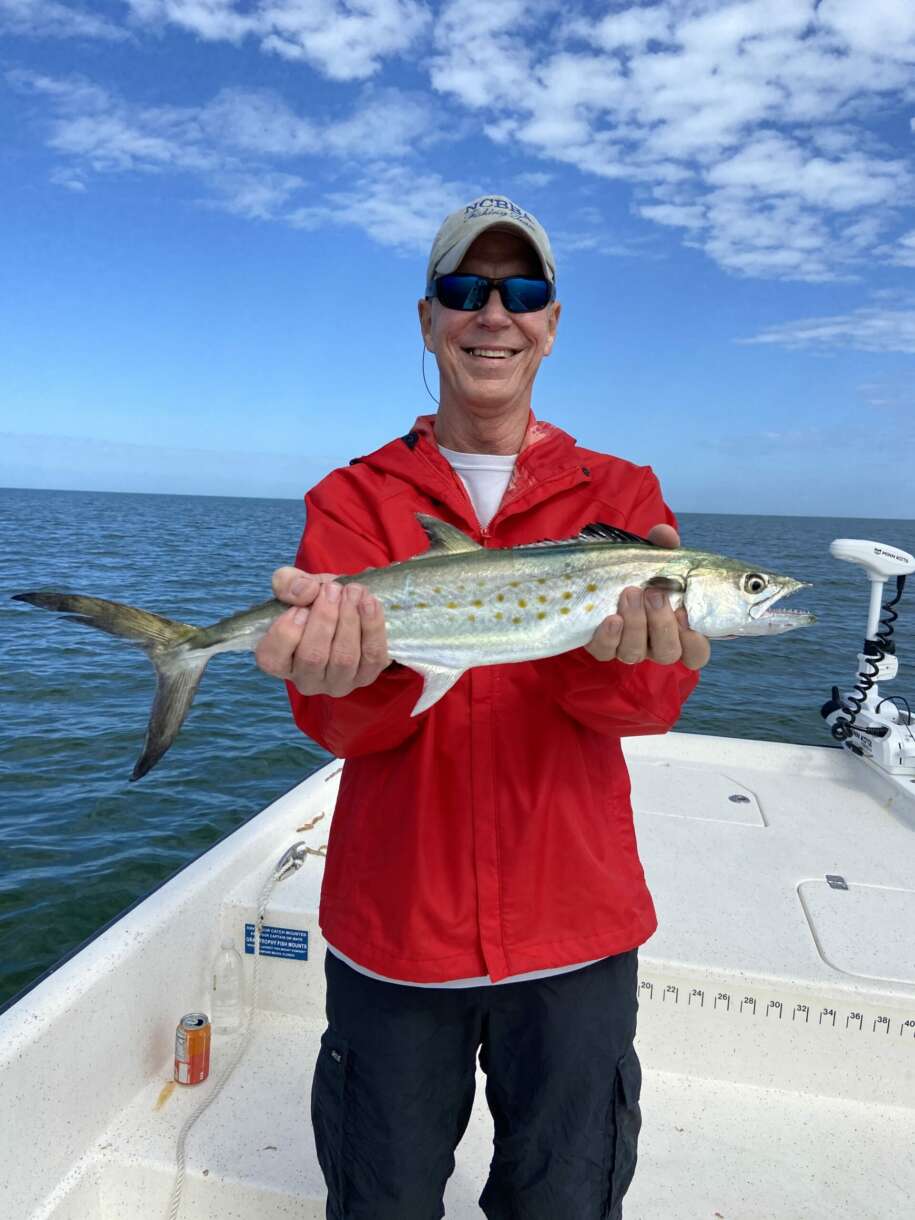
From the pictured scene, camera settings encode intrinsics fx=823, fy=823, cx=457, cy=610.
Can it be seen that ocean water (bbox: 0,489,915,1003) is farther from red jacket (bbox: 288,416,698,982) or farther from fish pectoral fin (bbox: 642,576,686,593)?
fish pectoral fin (bbox: 642,576,686,593)

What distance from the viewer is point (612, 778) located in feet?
9.09

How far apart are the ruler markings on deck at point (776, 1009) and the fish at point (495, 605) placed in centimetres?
218

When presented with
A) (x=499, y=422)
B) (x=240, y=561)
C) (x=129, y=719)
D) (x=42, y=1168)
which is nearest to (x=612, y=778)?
(x=499, y=422)

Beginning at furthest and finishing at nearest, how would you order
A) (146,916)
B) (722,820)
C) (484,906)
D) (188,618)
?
(188,618) → (722,820) → (146,916) → (484,906)

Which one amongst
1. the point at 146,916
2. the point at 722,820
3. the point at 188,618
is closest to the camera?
the point at 146,916

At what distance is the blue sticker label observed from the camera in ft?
14.6

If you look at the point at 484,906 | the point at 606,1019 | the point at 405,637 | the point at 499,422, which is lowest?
the point at 606,1019

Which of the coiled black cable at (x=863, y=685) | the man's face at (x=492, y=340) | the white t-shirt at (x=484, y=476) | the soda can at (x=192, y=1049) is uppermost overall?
the man's face at (x=492, y=340)

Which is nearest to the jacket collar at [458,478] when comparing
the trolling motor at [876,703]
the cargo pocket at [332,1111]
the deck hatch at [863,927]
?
the cargo pocket at [332,1111]

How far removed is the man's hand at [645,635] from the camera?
263cm

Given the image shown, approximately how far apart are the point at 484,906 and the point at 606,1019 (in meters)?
0.54

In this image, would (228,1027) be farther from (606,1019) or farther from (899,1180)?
(899,1180)

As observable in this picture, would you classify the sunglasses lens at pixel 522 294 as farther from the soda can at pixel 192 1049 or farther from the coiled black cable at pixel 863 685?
the coiled black cable at pixel 863 685

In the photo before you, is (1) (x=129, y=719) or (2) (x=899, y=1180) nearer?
(2) (x=899, y=1180)
